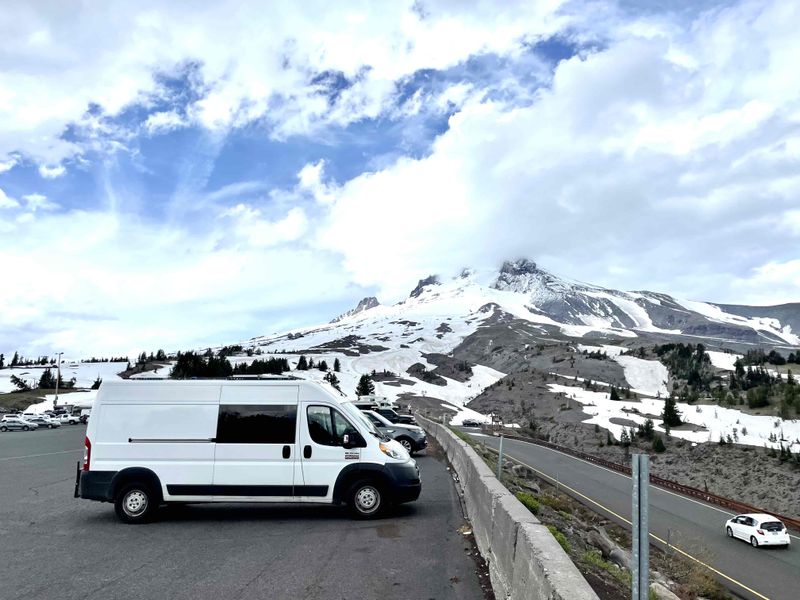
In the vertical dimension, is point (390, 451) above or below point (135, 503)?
above

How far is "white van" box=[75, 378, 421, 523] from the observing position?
408 inches

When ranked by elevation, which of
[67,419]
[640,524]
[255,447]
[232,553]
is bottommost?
[67,419]

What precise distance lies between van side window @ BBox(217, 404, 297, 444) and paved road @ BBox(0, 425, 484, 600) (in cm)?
151

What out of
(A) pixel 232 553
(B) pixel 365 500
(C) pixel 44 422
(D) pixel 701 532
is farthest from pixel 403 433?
(C) pixel 44 422

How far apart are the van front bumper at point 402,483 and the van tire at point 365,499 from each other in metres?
0.27

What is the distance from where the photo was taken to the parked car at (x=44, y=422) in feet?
180

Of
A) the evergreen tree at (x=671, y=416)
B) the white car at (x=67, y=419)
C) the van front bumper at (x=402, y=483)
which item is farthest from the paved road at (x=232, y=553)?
the evergreen tree at (x=671, y=416)

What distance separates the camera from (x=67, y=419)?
2426 inches

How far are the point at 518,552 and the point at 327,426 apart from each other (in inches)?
218

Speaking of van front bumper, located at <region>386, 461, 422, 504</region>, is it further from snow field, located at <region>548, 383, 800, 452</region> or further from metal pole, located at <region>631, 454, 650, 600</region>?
snow field, located at <region>548, 383, 800, 452</region>

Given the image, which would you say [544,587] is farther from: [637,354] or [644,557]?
[637,354]

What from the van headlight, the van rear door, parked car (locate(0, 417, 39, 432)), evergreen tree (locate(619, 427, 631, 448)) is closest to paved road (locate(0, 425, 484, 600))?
the van rear door

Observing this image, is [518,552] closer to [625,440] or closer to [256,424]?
[256,424]

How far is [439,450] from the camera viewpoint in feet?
85.0
